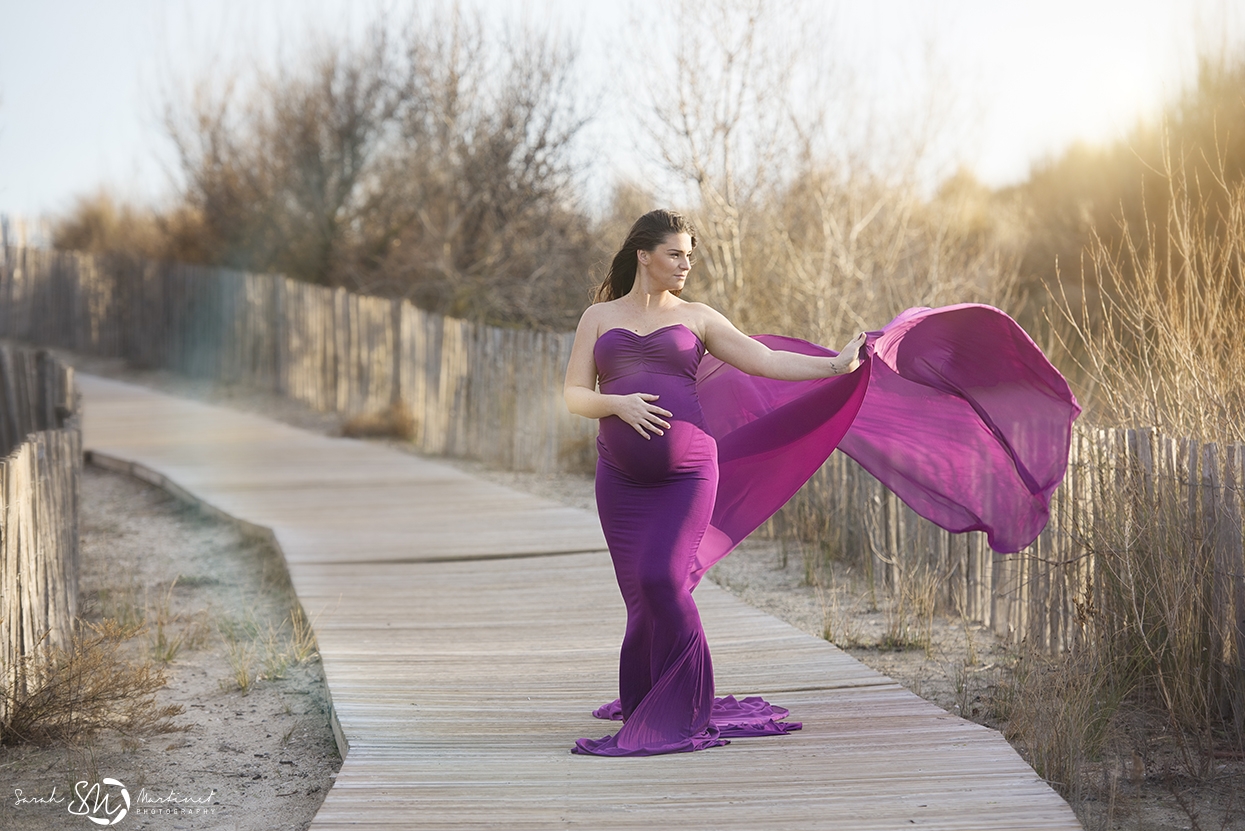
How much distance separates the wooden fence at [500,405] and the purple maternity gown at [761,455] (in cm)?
38

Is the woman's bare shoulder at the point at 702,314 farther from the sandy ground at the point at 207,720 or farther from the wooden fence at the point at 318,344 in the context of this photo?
the wooden fence at the point at 318,344

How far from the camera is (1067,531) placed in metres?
5.12

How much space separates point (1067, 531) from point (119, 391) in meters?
15.9

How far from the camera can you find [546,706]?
14.3ft

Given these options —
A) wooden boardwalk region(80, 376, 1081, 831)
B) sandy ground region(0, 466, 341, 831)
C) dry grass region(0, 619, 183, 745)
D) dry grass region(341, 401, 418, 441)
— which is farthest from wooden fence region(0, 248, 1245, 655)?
dry grass region(0, 619, 183, 745)

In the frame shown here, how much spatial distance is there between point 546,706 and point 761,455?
1.24 metres

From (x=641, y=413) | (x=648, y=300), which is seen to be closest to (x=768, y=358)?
(x=648, y=300)

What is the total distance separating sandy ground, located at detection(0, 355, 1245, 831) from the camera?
3.86m

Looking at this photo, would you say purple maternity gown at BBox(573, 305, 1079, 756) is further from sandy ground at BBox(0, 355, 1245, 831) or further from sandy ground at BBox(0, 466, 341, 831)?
sandy ground at BBox(0, 466, 341, 831)

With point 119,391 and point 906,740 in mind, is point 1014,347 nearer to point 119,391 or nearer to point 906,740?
point 906,740

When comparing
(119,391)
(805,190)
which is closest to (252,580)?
(805,190)

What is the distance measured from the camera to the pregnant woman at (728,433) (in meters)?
3.91

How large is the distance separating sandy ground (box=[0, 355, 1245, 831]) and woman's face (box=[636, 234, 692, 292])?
202cm

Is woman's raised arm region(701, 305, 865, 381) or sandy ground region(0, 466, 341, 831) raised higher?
woman's raised arm region(701, 305, 865, 381)
